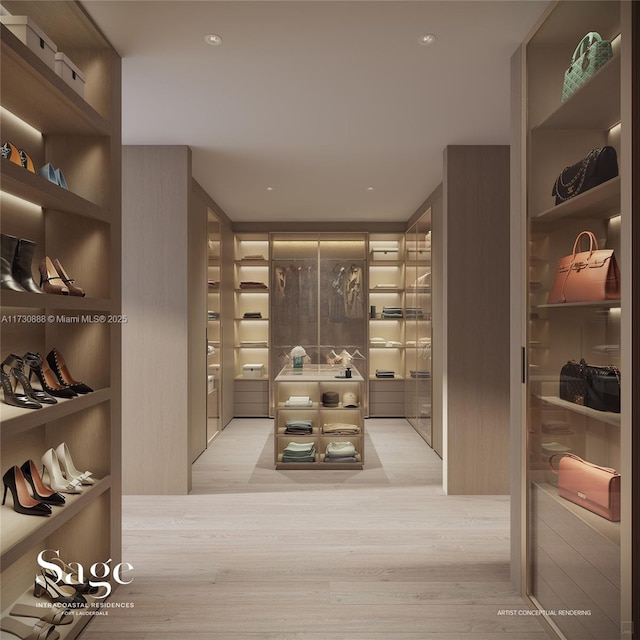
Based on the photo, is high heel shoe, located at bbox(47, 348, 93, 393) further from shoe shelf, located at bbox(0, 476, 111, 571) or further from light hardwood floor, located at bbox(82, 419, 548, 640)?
light hardwood floor, located at bbox(82, 419, 548, 640)

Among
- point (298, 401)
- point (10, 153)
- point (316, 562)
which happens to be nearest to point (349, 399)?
point (298, 401)

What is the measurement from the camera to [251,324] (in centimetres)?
737

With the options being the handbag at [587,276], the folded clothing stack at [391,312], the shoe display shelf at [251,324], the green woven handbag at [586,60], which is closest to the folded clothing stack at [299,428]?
the shoe display shelf at [251,324]

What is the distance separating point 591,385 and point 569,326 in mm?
288

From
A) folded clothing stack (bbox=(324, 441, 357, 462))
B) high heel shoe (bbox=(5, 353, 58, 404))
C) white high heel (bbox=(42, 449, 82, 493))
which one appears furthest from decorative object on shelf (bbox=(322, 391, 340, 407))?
high heel shoe (bbox=(5, 353, 58, 404))

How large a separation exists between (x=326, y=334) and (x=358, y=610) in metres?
4.95

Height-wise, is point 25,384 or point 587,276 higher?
point 587,276

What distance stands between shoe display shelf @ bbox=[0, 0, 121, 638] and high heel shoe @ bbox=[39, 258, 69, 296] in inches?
3.2

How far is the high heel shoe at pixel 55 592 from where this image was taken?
2.15 metres

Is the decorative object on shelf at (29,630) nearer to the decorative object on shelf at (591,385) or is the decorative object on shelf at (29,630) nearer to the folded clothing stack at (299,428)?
the decorative object on shelf at (591,385)

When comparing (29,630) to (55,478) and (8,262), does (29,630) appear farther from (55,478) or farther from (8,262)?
(8,262)

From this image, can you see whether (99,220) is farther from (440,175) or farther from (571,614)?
(440,175)

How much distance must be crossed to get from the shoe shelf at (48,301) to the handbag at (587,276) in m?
1.96

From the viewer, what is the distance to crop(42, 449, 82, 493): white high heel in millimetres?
2180
